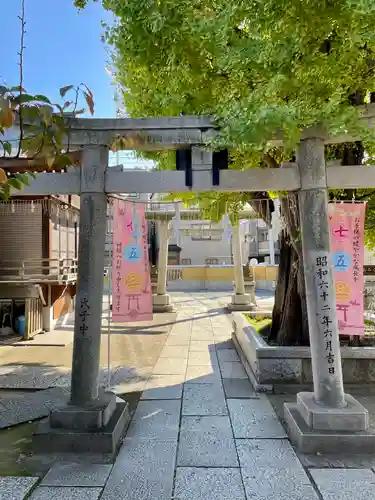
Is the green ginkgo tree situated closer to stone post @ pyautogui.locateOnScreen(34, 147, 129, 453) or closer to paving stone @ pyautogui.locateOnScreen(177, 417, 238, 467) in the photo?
stone post @ pyautogui.locateOnScreen(34, 147, 129, 453)

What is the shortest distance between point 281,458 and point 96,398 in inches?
95.1

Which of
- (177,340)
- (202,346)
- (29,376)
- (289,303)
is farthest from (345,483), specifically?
(177,340)

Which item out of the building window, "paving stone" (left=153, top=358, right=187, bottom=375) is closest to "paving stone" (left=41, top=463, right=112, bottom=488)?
"paving stone" (left=153, top=358, right=187, bottom=375)

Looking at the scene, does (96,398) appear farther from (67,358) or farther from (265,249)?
(265,249)

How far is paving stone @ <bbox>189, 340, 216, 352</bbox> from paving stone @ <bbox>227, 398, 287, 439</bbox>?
345 cm

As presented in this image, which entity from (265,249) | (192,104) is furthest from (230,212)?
(265,249)

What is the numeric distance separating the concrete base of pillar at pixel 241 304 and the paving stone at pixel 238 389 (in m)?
8.10

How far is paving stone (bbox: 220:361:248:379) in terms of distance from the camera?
730 cm

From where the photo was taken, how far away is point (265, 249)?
3925 centimetres

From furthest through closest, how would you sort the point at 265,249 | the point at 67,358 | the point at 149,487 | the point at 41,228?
the point at 265,249, the point at 41,228, the point at 67,358, the point at 149,487

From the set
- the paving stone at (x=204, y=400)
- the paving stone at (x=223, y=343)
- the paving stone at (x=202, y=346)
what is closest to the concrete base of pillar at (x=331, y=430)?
the paving stone at (x=204, y=400)

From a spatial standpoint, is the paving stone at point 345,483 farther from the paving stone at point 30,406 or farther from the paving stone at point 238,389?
the paving stone at point 30,406

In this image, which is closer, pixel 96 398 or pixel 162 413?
pixel 96 398

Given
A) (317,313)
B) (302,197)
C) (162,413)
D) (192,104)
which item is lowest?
(162,413)
